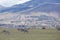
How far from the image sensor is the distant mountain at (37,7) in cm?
158

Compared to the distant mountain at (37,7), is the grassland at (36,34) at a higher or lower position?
lower

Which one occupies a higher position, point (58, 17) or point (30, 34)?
point (58, 17)

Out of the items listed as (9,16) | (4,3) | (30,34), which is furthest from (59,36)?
(4,3)

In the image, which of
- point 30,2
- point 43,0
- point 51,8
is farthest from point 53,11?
point 30,2

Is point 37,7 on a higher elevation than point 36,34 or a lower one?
higher

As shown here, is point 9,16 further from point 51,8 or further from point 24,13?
point 51,8

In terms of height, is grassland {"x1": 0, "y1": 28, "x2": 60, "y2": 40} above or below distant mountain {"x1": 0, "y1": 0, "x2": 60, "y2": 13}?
below

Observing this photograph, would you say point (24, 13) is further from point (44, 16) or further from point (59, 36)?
point (59, 36)

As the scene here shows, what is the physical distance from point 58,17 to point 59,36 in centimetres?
23

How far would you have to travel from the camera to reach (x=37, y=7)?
5.20 ft

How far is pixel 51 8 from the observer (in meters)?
1.59

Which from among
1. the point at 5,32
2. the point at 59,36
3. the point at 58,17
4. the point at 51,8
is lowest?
the point at 59,36

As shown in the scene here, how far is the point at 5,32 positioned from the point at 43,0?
23.4 inches

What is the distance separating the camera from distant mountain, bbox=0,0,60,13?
158 centimetres
